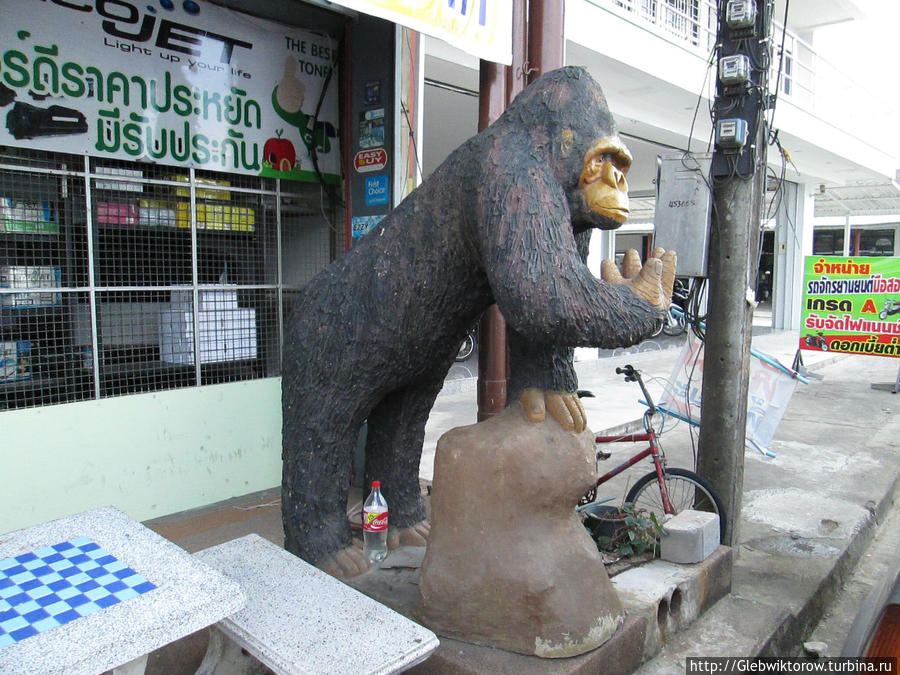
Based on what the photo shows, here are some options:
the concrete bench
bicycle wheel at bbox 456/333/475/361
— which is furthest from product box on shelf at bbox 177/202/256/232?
bicycle wheel at bbox 456/333/475/361

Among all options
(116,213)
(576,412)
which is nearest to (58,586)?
(576,412)

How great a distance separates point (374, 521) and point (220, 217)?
92.9 inches

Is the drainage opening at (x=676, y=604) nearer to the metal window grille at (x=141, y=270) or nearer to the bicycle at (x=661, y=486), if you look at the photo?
the bicycle at (x=661, y=486)

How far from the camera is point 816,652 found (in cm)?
288

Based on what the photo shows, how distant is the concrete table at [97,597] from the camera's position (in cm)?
126

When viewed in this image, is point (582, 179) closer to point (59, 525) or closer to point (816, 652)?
point (59, 525)

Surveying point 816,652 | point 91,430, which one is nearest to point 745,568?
point 816,652

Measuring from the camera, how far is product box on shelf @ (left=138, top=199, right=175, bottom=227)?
3771mm

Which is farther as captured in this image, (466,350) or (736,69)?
(466,350)

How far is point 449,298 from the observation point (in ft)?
7.16

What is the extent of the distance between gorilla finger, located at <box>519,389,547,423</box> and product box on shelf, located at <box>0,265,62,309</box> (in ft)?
8.83

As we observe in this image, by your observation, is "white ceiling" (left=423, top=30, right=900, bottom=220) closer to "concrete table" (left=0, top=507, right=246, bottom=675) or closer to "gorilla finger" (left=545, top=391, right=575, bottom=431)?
"gorilla finger" (left=545, top=391, right=575, bottom=431)

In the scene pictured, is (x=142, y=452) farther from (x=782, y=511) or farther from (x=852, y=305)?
(x=852, y=305)

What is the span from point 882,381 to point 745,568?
25.1ft
